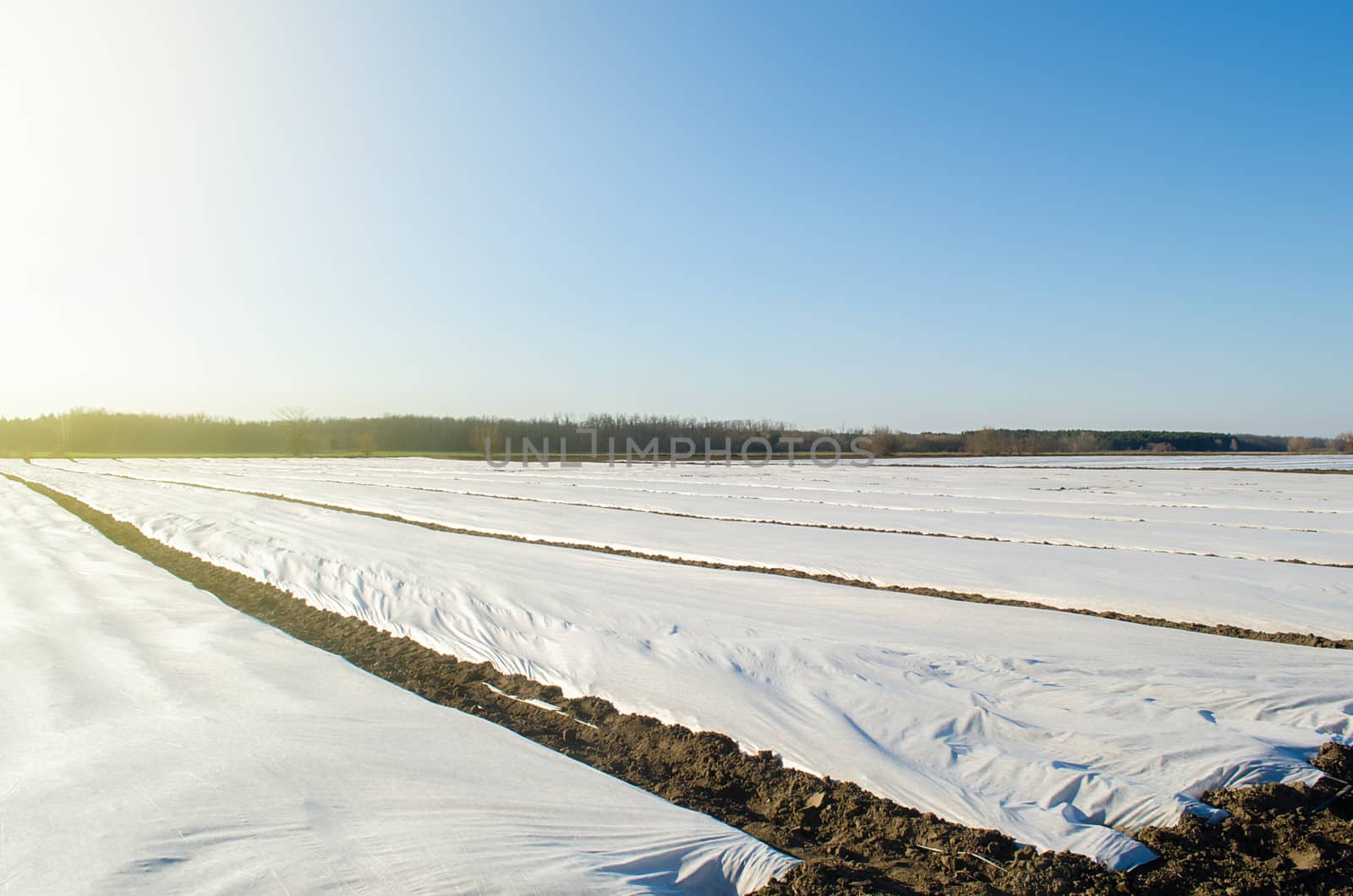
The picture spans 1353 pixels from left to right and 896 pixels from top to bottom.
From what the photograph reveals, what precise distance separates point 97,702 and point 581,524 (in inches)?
346

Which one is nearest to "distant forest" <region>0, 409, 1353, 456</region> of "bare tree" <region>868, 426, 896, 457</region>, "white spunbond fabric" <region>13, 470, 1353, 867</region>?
"bare tree" <region>868, 426, 896, 457</region>

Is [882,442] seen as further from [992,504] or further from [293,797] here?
[293,797]

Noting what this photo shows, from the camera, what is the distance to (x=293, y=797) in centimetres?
305

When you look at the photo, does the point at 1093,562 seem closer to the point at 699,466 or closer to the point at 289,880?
the point at 289,880

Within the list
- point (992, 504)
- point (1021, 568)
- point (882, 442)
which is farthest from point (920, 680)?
point (882, 442)

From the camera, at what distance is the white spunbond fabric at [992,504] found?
409 inches

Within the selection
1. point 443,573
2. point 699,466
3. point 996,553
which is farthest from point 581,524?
point 699,466

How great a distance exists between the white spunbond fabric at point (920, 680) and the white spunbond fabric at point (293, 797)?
1027 mm

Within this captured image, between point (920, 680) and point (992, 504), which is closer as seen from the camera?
point (920, 680)

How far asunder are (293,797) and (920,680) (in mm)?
3306

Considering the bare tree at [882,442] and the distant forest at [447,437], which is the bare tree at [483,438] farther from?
the bare tree at [882,442]

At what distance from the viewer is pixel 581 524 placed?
12773 mm

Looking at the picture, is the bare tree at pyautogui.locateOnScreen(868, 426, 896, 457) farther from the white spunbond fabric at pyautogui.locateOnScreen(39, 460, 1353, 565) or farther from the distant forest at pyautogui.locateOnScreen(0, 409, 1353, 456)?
the white spunbond fabric at pyautogui.locateOnScreen(39, 460, 1353, 565)

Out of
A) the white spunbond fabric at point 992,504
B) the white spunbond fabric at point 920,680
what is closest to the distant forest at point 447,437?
the white spunbond fabric at point 992,504
